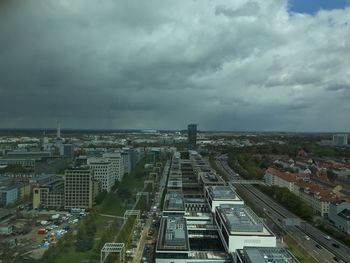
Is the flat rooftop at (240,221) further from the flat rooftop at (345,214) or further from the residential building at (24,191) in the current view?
the residential building at (24,191)

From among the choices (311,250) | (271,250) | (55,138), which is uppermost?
(55,138)

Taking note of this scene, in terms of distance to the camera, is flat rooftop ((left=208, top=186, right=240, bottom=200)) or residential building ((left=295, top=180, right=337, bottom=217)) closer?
flat rooftop ((left=208, top=186, right=240, bottom=200))

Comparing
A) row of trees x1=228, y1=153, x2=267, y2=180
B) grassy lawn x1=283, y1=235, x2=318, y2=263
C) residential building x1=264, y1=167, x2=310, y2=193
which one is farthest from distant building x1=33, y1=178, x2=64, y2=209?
row of trees x1=228, y1=153, x2=267, y2=180

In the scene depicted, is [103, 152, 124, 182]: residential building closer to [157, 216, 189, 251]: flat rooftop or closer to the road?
the road

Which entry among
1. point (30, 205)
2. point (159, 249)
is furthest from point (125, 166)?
point (159, 249)

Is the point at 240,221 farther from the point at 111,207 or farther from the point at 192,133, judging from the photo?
the point at 192,133

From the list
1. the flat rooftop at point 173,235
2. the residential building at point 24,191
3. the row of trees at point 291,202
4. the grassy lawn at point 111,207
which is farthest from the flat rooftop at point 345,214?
the residential building at point 24,191

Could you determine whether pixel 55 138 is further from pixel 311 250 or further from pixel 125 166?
pixel 311 250

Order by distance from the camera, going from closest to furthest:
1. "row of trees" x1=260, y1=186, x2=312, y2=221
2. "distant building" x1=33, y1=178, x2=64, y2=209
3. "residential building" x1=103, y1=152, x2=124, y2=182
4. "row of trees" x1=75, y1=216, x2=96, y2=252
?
"row of trees" x1=75, y1=216, x2=96, y2=252
"row of trees" x1=260, y1=186, x2=312, y2=221
"distant building" x1=33, y1=178, x2=64, y2=209
"residential building" x1=103, y1=152, x2=124, y2=182
